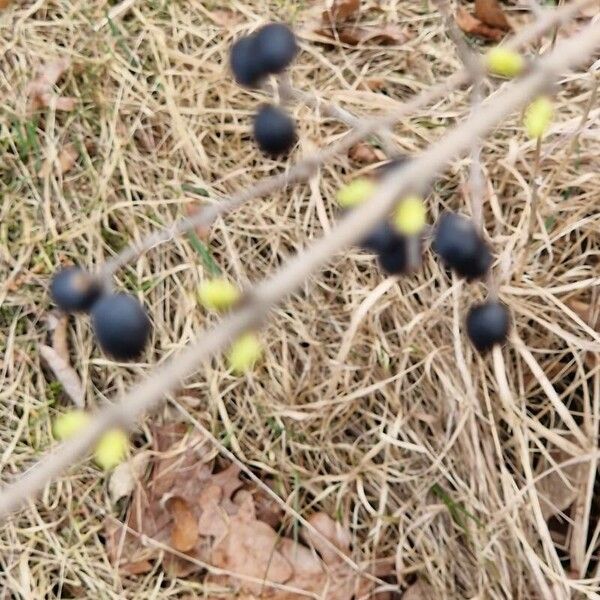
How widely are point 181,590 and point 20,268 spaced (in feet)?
2.04

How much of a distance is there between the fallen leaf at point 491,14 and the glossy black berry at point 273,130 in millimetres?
1067

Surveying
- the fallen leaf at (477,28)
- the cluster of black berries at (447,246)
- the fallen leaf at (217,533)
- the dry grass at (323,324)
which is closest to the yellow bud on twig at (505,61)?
the cluster of black berries at (447,246)

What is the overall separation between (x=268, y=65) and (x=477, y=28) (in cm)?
111

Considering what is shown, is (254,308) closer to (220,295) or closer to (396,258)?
(220,295)

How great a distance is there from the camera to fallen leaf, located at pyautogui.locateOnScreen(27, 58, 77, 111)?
1.94 meters

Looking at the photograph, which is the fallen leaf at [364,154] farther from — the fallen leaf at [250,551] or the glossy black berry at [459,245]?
the glossy black berry at [459,245]

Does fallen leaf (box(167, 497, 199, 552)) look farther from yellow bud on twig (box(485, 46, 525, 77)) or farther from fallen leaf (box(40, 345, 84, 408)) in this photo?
yellow bud on twig (box(485, 46, 525, 77))

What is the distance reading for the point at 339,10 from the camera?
2.00 m

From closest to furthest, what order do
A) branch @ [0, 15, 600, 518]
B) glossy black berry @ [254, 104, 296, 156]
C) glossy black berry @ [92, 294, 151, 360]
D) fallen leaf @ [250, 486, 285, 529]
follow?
branch @ [0, 15, 600, 518] → glossy black berry @ [92, 294, 151, 360] → glossy black berry @ [254, 104, 296, 156] → fallen leaf @ [250, 486, 285, 529]

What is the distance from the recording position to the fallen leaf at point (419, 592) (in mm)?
1611

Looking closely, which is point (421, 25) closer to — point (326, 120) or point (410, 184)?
point (326, 120)

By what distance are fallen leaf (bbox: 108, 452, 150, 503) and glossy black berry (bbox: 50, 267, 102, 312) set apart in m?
0.86

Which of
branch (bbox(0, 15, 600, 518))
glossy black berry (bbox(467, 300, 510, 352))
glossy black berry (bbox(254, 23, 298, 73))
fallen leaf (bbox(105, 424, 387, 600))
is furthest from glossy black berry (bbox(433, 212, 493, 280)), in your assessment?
fallen leaf (bbox(105, 424, 387, 600))

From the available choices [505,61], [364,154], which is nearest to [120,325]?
[505,61]
